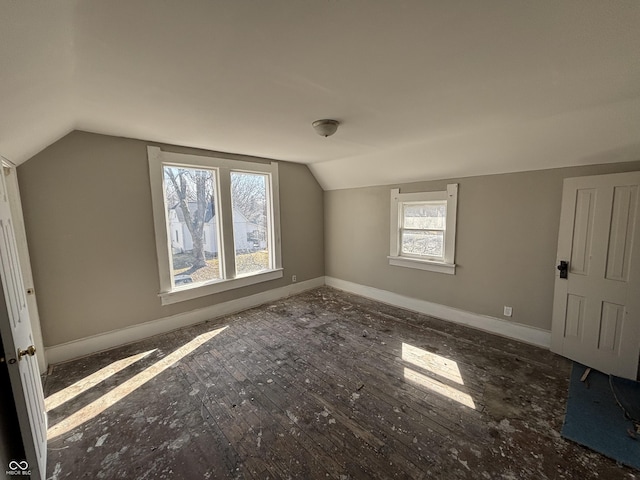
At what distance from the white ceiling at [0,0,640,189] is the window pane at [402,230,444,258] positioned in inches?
53.5

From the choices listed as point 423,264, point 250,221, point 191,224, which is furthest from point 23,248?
point 423,264

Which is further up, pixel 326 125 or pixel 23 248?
pixel 326 125

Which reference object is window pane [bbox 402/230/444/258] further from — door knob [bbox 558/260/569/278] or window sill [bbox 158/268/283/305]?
window sill [bbox 158/268/283/305]

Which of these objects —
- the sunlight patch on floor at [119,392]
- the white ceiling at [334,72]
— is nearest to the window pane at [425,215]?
the white ceiling at [334,72]

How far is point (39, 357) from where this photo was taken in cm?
250

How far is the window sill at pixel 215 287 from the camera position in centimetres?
338

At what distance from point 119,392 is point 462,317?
4014mm

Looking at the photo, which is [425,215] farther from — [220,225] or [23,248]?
[23,248]

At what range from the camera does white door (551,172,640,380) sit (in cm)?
231

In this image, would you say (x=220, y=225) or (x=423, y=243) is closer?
(x=220, y=225)

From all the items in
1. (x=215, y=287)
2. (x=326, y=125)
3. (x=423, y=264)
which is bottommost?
(x=215, y=287)

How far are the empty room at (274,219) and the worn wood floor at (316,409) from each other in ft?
0.06

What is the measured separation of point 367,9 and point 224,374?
294 cm

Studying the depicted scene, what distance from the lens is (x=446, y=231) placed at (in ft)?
12.0
